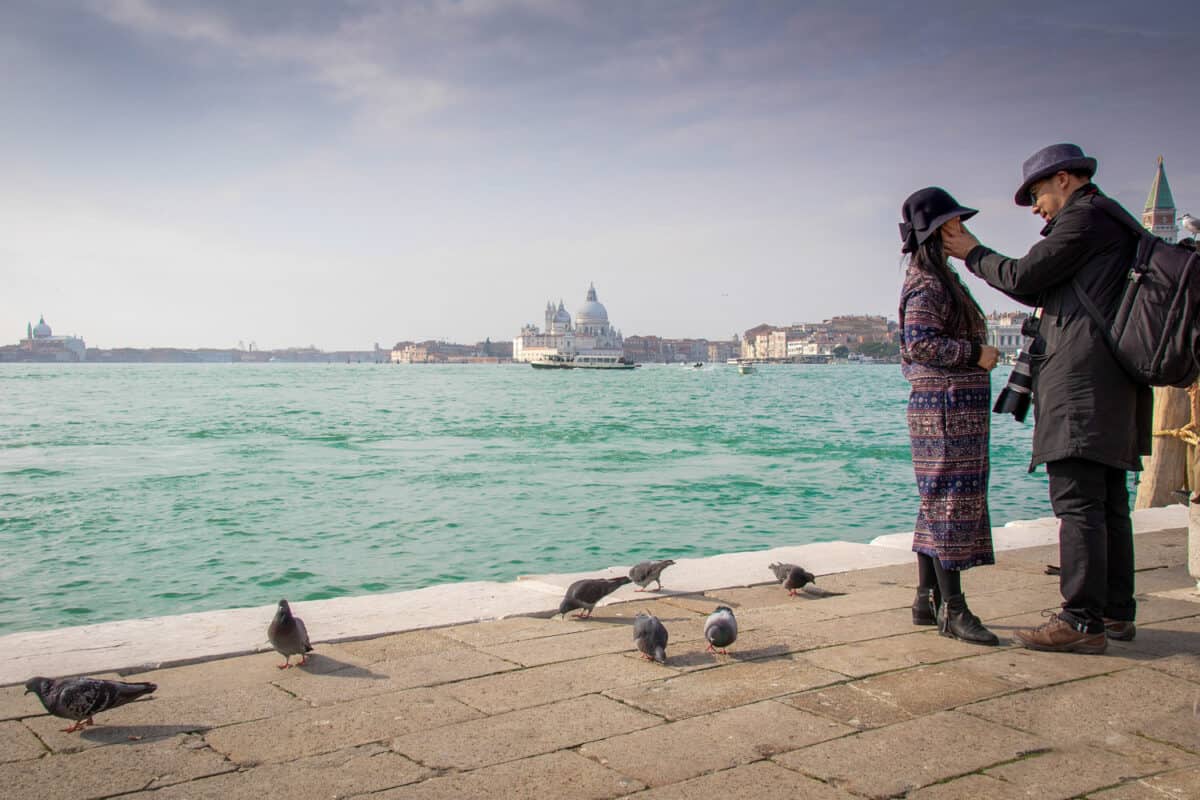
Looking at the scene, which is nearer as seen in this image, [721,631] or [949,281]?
[721,631]

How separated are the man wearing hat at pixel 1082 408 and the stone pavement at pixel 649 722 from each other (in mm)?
132

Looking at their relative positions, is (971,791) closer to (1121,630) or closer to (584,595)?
(1121,630)

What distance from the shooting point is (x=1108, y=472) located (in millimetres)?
2633

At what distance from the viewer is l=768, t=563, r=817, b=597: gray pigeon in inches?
137

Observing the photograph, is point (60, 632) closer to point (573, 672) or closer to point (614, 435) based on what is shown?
point (573, 672)

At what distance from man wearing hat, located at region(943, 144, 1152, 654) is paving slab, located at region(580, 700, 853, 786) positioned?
933mm

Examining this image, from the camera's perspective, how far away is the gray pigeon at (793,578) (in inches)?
137

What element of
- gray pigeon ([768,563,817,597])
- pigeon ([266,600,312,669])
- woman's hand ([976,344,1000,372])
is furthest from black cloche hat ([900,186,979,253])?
pigeon ([266,600,312,669])

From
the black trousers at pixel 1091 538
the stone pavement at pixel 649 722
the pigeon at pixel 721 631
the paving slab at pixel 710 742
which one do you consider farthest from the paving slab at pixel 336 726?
the black trousers at pixel 1091 538

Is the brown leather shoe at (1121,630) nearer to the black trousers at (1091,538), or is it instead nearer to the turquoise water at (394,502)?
the black trousers at (1091,538)

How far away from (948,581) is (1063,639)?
0.32m

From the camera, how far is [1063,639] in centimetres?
259

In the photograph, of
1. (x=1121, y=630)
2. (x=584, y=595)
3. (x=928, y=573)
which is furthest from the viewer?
(x=584, y=595)

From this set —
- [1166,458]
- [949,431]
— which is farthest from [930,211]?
[1166,458]
